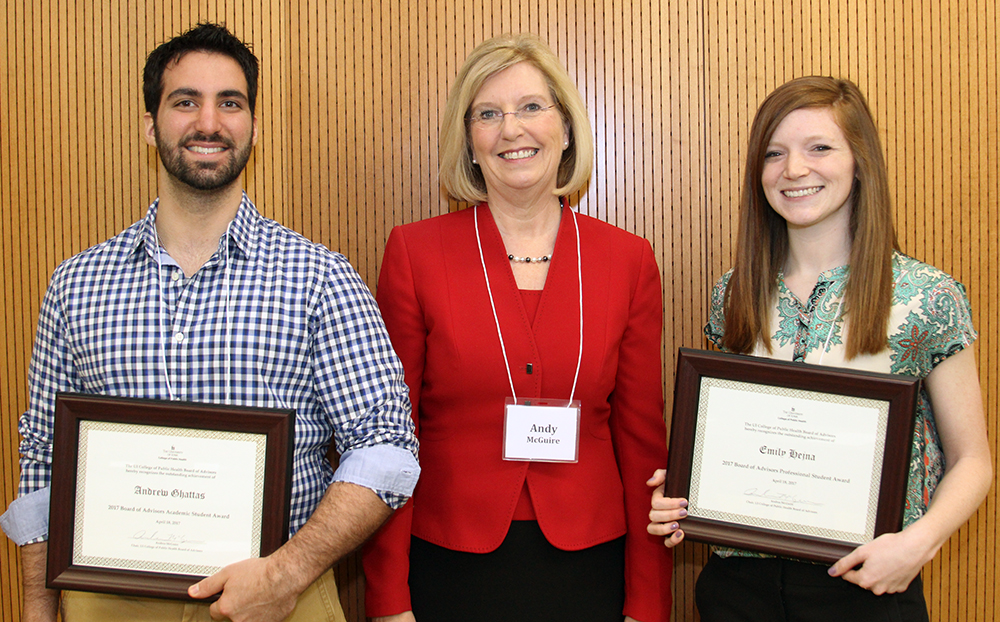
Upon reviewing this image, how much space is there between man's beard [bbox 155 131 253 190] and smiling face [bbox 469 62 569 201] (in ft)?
2.20

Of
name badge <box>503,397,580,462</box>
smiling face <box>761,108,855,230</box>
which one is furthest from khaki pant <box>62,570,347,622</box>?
smiling face <box>761,108,855,230</box>

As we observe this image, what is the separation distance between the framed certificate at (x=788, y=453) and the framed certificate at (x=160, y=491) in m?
0.93

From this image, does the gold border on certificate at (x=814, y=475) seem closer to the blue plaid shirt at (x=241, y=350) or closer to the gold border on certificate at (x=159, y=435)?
the blue plaid shirt at (x=241, y=350)

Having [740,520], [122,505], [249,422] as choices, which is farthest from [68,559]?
[740,520]

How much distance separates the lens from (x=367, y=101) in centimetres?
235

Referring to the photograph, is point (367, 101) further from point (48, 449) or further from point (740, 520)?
point (740, 520)

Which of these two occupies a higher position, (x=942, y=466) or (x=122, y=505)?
(x=942, y=466)

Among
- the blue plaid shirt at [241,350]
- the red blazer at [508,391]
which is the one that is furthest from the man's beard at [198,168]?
the red blazer at [508,391]

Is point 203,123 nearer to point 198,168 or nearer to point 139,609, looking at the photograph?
point 198,168

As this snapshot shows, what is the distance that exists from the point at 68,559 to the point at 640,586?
54.4 inches

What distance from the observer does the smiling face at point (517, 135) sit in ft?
5.92

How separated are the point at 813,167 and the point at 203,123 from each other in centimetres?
154
